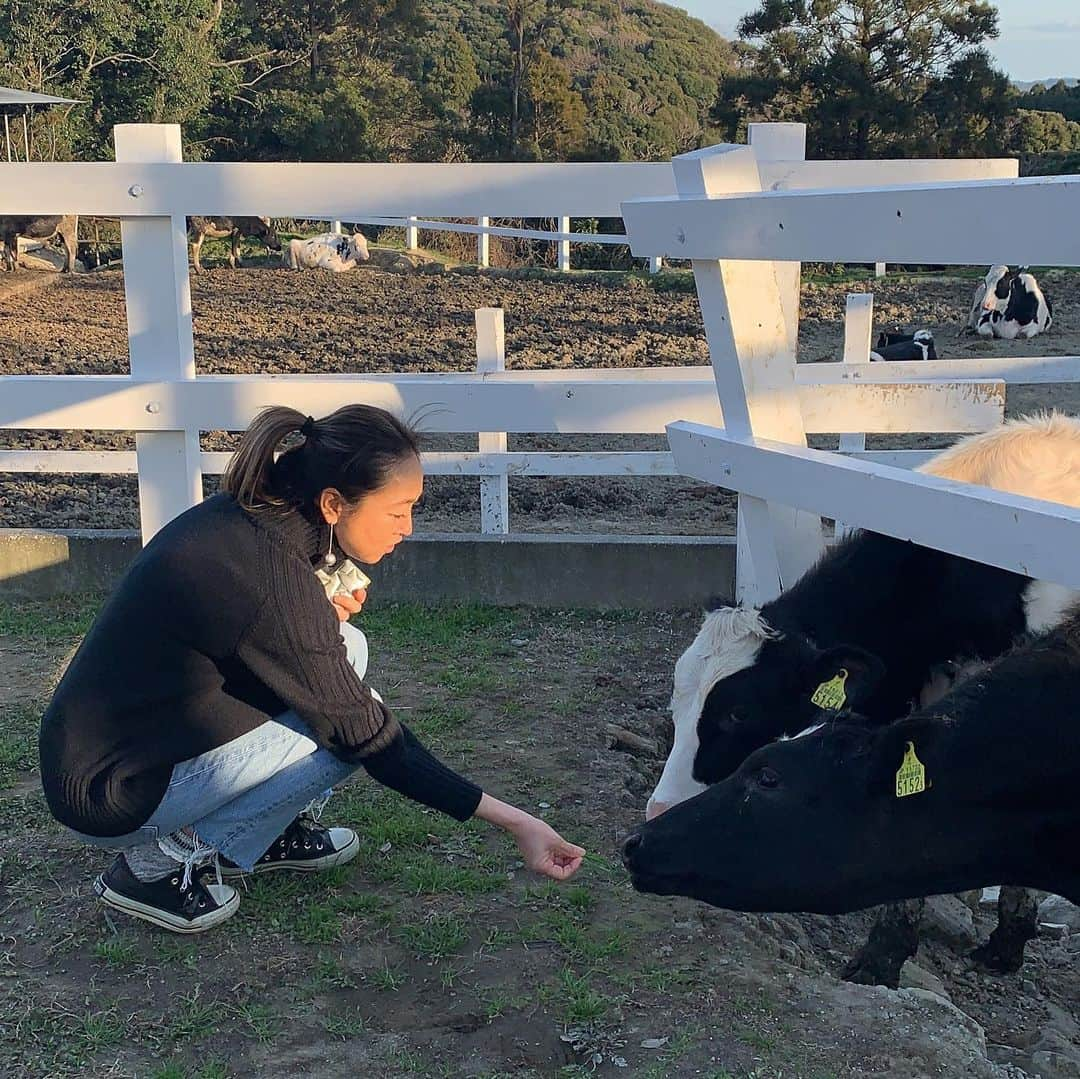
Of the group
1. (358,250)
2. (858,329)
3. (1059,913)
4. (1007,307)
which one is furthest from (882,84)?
(1059,913)

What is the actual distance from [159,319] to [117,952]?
97.2 inches

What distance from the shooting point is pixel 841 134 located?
109 feet

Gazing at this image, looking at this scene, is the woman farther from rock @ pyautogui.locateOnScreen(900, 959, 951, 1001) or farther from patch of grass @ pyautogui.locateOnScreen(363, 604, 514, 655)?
patch of grass @ pyautogui.locateOnScreen(363, 604, 514, 655)

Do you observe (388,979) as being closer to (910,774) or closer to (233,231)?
(910,774)

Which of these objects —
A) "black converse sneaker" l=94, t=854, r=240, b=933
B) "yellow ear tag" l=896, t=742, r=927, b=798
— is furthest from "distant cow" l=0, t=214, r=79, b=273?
"yellow ear tag" l=896, t=742, r=927, b=798

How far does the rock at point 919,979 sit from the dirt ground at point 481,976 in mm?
12

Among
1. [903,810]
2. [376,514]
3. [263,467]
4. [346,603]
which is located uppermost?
[263,467]

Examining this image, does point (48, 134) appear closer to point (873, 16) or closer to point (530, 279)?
point (530, 279)

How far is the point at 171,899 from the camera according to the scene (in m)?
3.08

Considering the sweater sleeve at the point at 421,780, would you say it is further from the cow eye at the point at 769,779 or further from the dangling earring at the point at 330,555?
the cow eye at the point at 769,779

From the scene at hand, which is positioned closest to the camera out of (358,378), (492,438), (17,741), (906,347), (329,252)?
(17,741)

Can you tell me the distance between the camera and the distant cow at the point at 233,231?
24.9 metres

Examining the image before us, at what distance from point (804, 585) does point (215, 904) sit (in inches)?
75.7

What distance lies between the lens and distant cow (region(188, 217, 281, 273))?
24.9 meters
